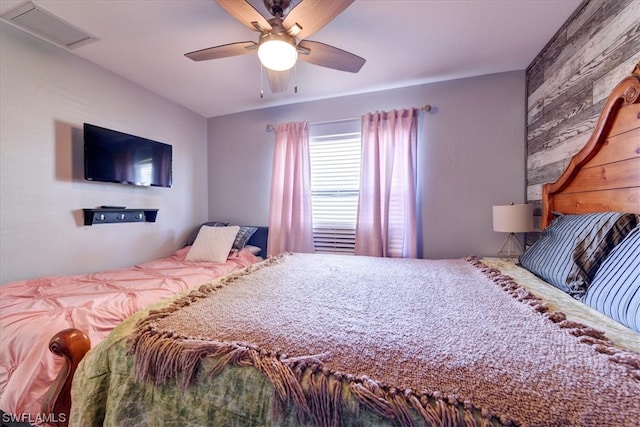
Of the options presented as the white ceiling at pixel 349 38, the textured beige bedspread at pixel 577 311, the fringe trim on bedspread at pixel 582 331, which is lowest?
the textured beige bedspread at pixel 577 311

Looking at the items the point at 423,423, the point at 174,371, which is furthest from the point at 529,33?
the point at 174,371

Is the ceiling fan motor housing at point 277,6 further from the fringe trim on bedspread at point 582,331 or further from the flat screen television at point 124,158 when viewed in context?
the fringe trim on bedspread at point 582,331

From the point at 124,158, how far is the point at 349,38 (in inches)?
84.8

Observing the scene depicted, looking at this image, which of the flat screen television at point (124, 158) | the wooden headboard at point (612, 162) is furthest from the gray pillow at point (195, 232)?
the wooden headboard at point (612, 162)

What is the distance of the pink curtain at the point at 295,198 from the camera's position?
2.75m

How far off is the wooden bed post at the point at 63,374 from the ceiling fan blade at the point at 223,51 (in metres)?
1.57

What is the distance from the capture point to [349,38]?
5.82 ft

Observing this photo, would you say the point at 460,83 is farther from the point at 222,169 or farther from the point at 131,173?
the point at 131,173

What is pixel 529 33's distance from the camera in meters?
1.74

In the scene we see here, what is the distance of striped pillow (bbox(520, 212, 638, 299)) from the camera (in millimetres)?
1071

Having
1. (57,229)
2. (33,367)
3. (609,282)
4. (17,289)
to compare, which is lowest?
(33,367)

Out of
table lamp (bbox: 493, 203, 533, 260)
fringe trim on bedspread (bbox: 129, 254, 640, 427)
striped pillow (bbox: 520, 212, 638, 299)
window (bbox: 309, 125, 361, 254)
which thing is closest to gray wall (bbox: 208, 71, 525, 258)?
window (bbox: 309, 125, 361, 254)

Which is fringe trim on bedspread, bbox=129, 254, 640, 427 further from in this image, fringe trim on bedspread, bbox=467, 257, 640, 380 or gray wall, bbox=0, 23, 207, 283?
gray wall, bbox=0, 23, 207, 283

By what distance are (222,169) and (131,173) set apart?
3.53 ft
